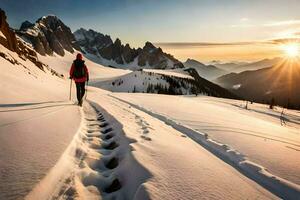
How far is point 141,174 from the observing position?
4.79m

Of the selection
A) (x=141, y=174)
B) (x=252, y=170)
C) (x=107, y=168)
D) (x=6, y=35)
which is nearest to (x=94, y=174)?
(x=107, y=168)

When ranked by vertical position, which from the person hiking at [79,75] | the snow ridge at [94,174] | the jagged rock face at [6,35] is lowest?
the snow ridge at [94,174]

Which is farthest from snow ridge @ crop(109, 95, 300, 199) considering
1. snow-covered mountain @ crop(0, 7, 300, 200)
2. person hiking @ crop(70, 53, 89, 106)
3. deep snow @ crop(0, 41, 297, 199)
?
person hiking @ crop(70, 53, 89, 106)

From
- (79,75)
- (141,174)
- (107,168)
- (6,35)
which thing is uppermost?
(6,35)

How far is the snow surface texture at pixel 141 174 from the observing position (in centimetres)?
420

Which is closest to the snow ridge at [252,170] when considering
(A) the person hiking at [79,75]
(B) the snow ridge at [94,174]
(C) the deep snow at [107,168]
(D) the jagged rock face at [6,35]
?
(C) the deep snow at [107,168]

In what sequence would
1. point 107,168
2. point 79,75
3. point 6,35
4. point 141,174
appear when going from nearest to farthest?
point 141,174
point 107,168
point 79,75
point 6,35

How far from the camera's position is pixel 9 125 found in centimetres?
712

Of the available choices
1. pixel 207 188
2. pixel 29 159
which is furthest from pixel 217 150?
pixel 29 159

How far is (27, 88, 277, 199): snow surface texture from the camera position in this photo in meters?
4.20

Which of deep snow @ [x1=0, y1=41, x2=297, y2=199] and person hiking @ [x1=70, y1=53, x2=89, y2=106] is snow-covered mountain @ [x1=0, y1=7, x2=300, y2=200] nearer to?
deep snow @ [x1=0, y1=41, x2=297, y2=199]

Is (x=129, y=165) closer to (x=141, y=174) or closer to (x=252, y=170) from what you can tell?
(x=141, y=174)

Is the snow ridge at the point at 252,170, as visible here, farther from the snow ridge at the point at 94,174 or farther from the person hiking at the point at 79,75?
the person hiking at the point at 79,75

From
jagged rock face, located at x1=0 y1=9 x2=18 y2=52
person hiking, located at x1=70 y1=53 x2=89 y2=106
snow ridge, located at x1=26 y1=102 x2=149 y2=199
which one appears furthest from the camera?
jagged rock face, located at x1=0 y1=9 x2=18 y2=52
